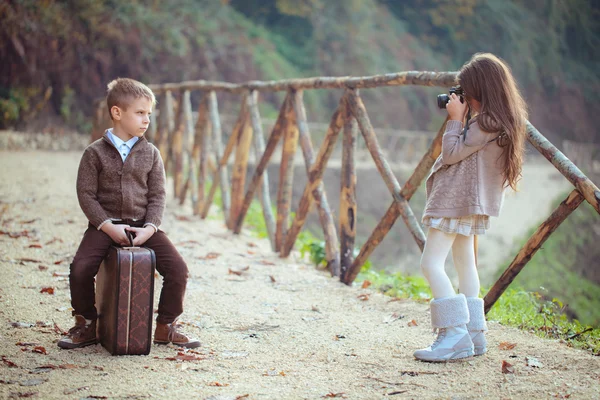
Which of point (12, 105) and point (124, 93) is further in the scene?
point (12, 105)

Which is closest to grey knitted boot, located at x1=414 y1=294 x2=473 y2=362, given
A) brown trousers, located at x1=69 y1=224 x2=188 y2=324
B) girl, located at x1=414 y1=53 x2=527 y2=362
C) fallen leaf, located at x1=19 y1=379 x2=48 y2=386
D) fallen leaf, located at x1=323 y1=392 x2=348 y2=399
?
girl, located at x1=414 y1=53 x2=527 y2=362

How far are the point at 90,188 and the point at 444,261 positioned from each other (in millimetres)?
1719

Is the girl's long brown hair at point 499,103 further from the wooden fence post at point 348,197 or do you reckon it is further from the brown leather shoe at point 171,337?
the wooden fence post at point 348,197

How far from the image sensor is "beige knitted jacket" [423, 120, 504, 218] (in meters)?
3.11

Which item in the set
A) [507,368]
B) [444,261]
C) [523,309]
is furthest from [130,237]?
[523,309]

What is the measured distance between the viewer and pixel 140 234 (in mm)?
3201

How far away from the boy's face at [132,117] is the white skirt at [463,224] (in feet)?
4.83

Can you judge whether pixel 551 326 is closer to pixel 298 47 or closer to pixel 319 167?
pixel 319 167

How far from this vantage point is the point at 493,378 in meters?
2.99

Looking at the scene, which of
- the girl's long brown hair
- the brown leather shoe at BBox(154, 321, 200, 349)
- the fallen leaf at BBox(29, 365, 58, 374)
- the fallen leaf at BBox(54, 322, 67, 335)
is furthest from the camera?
the fallen leaf at BBox(54, 322, 67, 335)

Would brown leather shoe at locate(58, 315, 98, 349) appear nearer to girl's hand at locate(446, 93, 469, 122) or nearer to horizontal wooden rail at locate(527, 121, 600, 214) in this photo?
girl's hand at locate(446, 93, 469, 122)

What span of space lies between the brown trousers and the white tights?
1195mm

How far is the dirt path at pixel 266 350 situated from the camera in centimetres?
282

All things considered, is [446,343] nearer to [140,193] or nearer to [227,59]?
[140,193]
